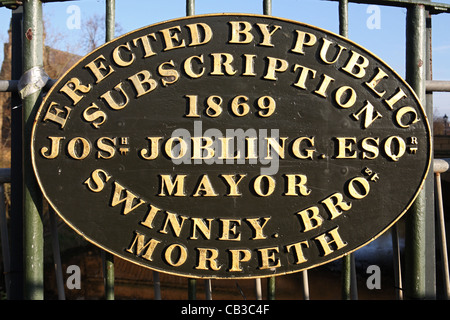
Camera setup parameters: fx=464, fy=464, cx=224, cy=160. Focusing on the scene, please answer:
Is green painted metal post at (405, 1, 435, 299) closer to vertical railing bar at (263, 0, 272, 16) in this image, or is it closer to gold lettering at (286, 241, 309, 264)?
gold lettering at (286, 241, 309, 264)

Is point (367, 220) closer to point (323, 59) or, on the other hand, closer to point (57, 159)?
point (323, 59)

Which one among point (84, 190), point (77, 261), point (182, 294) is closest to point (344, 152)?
point (84, 190)

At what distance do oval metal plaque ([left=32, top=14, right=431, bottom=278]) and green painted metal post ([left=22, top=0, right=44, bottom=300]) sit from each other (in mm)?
183

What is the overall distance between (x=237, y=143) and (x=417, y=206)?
3.61 feet

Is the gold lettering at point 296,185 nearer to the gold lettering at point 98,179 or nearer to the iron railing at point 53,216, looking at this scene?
the iron railing at point 53,216

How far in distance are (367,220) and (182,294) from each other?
1145 centimetres

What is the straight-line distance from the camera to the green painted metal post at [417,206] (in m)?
2.64

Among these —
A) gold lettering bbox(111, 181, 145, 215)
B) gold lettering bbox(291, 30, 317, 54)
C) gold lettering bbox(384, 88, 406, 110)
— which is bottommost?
gold lettering bbox(111, 181, 145, 215)

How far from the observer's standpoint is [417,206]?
264cm

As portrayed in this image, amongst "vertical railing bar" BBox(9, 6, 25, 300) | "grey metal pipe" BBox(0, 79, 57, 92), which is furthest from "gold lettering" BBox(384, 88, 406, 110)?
"vertical railing bar" BBox(9, 6, 25, 300)

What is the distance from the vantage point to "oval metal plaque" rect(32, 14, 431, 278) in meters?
2.47

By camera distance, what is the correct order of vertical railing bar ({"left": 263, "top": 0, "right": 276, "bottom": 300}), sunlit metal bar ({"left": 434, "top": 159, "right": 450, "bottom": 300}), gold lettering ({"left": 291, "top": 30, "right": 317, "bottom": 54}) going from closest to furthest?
gold lettering ({"left": 291, "top": 30, "right": 317, "bottom": 54}) < vertical railing bar ({"left": 263, "top": 0, "right": 276, "bottom": 300}) < sunlit metal bar ({"left": 434, "top": 159, "right": 450, "bottom": 300})

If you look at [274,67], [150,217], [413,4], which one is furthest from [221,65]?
[413,4]

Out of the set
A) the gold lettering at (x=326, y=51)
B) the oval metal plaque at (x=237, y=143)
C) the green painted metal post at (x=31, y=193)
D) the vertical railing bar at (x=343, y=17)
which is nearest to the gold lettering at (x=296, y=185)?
the oval metal plaque at (x=237, y=143)
